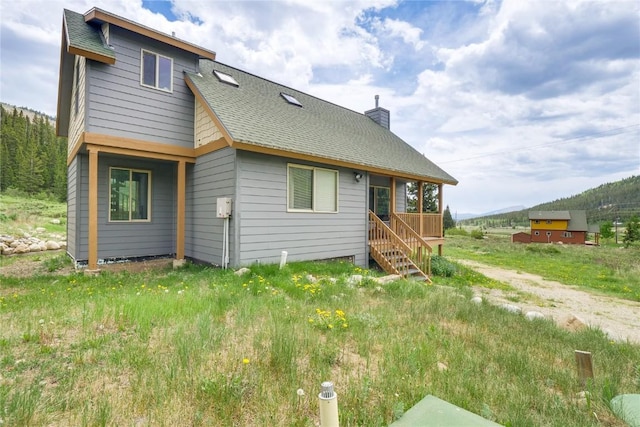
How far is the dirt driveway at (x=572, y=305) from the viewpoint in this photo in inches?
239

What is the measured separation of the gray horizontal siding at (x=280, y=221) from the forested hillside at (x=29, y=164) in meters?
37.8

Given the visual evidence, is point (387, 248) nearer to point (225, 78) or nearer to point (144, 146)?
point (225, 78)

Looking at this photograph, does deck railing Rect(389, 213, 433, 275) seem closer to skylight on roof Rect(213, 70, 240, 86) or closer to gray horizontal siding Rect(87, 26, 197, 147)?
skylight on roof Rect(213, 70, 240, 86)

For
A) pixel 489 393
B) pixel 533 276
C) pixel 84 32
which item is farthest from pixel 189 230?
pixel 533 276

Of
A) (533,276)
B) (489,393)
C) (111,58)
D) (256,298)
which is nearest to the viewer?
(489,393)

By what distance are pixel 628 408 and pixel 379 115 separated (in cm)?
1668

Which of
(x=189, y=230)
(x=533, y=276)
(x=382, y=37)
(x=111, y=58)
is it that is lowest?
(x=533, y=276)

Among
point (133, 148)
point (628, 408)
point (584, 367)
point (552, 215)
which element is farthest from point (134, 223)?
point (552, 215)

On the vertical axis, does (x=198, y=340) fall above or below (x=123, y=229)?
below

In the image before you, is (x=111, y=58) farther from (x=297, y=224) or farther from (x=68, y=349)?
(x=68, y=349)

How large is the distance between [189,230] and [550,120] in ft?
99.4

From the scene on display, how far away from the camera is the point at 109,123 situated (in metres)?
7.41

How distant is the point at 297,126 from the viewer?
952cm

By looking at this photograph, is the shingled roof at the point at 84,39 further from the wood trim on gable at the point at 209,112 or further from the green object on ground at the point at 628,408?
the green object on ground at the point at 628,408
